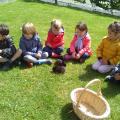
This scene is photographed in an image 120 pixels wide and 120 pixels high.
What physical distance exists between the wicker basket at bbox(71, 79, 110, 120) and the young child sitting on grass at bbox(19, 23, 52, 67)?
162cm

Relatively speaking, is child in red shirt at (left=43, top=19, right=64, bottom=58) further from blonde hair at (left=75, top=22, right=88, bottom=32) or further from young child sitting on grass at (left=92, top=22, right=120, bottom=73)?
young child sitting on grass at (left=92, top=22, right=120, bottom=73)

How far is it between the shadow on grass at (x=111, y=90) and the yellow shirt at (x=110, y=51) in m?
0.60

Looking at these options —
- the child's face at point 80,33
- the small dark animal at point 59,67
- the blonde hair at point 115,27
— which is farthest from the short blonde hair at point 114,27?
the small dark animal at point 59,67

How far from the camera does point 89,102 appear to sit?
5.07m

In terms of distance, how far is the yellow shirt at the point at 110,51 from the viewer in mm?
6328

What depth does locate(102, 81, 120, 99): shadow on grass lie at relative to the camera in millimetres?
5526

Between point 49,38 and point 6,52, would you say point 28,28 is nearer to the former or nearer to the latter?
point 6,52

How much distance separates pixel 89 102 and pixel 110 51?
161cm

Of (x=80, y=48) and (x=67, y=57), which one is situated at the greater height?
(x=80, y=48)

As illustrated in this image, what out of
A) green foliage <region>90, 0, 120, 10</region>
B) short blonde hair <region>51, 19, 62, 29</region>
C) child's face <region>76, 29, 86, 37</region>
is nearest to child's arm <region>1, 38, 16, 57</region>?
short blonde hair <region>51, 19, 62, 29</region>

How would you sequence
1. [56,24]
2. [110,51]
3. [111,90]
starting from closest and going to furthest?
[111,90]
[110,51]
[56,24]

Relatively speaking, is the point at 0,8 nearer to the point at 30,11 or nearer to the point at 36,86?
the point at 30,11

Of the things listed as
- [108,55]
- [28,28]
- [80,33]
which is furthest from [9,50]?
[108,55]

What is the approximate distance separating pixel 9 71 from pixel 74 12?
6279mm
